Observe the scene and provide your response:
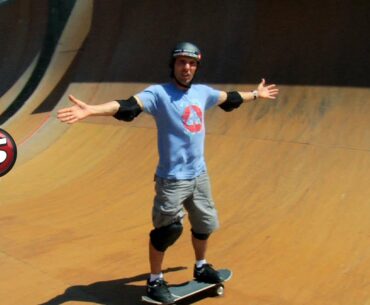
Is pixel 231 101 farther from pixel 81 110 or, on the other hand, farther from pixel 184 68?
pixel 81 110

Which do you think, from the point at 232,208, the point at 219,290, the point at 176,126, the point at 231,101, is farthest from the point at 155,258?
the point at 232,208

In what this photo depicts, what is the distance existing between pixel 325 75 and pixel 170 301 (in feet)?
12.0

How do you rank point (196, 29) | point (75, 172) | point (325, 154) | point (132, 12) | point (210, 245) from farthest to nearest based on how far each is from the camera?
point (132, 12) < point (196, 29) < point (75, 172) < point (325, 154) < point (210, 245)

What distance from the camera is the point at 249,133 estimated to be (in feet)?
19.4

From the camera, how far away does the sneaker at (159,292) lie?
3.26 meters

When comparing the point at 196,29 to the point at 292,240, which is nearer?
the point at 292,240

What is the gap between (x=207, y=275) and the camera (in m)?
3.46

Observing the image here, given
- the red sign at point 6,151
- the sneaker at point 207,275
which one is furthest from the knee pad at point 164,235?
the red sign at point 6,151

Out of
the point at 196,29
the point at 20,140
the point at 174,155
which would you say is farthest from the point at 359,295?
the point at 20,140

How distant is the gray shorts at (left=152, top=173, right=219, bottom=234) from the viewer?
3174 millimetres

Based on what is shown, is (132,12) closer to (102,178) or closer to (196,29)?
(196,29)

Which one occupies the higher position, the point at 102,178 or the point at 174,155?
the point at 174,155

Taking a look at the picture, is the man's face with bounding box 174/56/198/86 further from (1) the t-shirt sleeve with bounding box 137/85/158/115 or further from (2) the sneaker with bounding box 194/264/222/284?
(2) the sneaker with bounding box 194/264/222/284

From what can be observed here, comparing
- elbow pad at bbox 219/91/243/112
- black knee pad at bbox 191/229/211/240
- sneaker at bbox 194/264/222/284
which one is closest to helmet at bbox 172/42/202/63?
elbow pad at bbox 219/91/243/112
